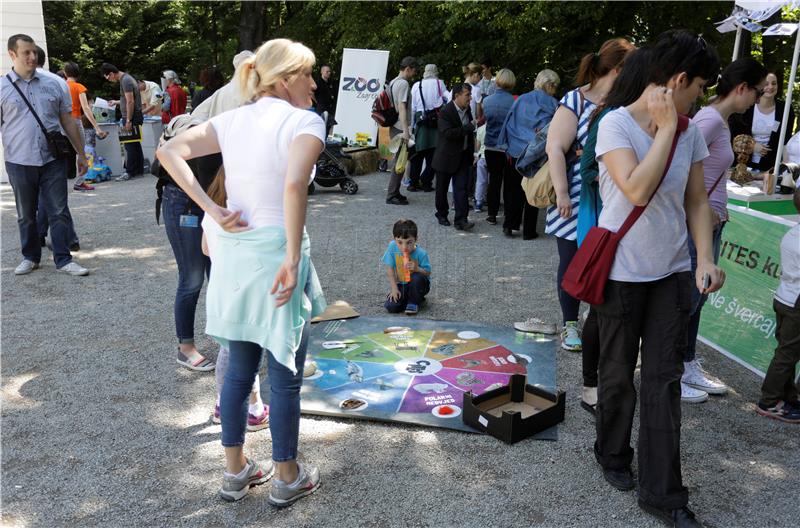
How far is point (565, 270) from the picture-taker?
4488mm

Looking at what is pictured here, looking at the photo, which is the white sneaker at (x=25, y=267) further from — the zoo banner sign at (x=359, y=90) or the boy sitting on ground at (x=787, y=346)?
the zoo banner sign at (x=359, y=90)

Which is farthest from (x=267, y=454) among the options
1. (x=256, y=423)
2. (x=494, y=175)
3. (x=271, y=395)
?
(x=494, y=175)

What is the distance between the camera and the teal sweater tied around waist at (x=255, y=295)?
8.45ft

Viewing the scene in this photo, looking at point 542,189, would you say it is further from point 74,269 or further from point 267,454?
point 74,269

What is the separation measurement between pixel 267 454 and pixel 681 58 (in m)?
2.54

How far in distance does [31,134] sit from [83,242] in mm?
1930

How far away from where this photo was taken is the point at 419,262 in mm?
5559

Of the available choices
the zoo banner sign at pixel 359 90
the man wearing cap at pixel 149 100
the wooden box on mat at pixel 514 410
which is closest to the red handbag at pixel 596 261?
the wooden box on mat at pixel 514 410

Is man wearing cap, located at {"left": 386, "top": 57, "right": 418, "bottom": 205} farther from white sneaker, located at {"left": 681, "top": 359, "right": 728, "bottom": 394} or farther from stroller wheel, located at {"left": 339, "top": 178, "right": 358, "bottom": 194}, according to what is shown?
white sneaker, located at {"left": 681, "top": 359, "right": 728, "bottom": 394}

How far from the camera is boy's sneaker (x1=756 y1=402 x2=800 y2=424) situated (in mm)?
3865

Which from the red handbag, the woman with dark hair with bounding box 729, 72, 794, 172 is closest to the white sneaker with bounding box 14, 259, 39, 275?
the red handbag

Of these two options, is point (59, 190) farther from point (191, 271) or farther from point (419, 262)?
point (419, 262)

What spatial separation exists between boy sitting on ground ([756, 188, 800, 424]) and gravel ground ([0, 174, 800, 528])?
11 cm

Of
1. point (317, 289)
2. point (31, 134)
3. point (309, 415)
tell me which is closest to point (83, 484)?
point (309, 415)
